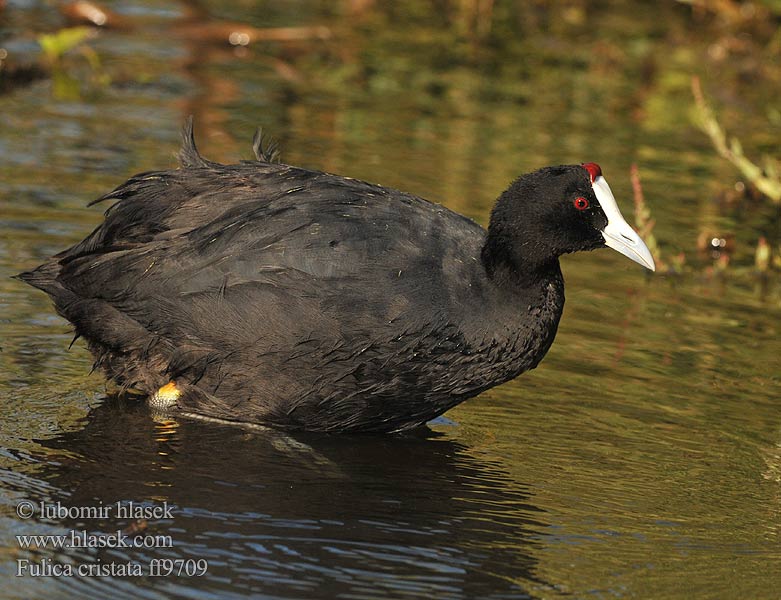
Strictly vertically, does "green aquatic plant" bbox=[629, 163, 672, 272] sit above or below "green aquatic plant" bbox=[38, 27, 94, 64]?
below

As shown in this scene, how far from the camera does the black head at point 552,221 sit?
498 centimetres

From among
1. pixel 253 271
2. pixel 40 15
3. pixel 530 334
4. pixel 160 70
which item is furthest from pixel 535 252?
pixel 40 15

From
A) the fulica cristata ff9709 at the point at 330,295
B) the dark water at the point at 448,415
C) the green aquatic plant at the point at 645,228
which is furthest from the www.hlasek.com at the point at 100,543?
the green aquatic plant at the point at 645,228

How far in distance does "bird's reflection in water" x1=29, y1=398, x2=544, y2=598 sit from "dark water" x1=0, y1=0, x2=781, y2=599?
1cm

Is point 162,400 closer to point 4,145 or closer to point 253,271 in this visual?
point 253,271

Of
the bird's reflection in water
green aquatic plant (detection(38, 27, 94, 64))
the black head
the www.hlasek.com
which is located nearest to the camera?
the www.hlasek.com

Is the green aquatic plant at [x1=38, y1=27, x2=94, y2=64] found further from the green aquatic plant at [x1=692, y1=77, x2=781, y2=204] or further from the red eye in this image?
the red eye

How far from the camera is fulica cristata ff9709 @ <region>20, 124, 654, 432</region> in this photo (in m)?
4.82

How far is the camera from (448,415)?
550cm

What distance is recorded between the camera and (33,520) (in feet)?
13.5

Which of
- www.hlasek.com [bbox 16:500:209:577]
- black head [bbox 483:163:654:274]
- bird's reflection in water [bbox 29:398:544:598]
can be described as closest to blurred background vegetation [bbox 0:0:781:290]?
black head [bbox 483:163:654:274]

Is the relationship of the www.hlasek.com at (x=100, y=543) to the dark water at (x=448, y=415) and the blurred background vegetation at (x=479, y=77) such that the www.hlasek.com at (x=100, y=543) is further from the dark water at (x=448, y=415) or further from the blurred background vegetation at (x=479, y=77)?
the blurred background vegetation at (x=479, y=77)

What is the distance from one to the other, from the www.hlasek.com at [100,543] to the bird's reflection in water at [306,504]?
0.11 ft

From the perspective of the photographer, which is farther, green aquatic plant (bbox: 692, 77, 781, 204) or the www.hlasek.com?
green aquatic plant (bbox: 692, 77, 781, 204)
